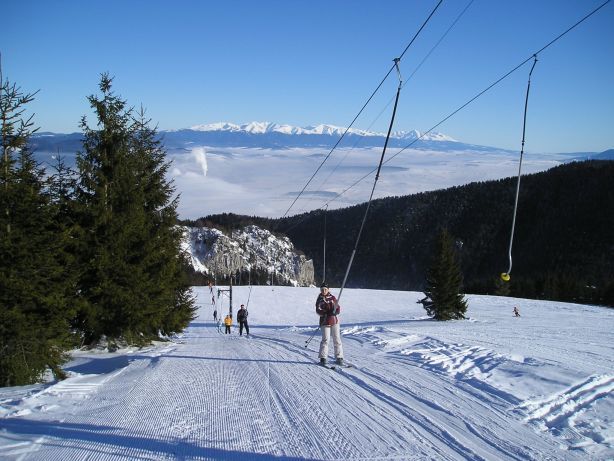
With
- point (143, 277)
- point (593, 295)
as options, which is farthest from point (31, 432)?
point (593, 295)

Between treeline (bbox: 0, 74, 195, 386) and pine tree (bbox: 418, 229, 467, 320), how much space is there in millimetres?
24639

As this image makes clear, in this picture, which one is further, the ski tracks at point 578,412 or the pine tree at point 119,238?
the pine tree at point 119,238

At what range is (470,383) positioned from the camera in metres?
8.98

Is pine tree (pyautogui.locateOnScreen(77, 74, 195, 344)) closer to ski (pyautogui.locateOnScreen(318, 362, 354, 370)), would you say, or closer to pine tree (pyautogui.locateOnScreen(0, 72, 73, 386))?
pine tree (pyautogui.locateOnScreen(0, 72, 73, 386))

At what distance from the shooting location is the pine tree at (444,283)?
132 ft

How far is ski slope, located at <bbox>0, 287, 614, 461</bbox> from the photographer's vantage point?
5863 mm

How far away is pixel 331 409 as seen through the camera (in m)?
7.42

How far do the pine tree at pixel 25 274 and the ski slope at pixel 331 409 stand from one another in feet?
5.11

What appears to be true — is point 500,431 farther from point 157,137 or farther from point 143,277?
point 157,137

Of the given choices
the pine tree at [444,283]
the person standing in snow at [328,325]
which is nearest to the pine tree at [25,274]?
the person standing in snow at [328,325]

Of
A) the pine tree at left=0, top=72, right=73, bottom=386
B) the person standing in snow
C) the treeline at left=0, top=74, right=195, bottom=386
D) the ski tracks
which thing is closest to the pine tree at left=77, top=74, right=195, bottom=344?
the treeline at left=0, top=74, right=195, bottom=386

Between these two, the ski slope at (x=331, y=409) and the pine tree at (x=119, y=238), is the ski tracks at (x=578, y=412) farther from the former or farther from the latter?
the pine tree at (x=119, y=238)

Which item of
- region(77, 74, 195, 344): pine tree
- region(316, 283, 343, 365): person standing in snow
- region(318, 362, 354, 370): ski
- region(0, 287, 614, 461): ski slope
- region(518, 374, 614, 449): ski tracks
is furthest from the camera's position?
region(77, 74, 195, 344): pine tree

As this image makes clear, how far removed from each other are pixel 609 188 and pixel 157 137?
208654 millimetres
